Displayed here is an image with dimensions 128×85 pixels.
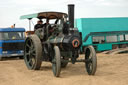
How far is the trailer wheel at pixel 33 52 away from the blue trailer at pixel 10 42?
447 cm

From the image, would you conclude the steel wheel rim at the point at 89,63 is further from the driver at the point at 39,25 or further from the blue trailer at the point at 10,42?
the blue trailer at the point at 10,42

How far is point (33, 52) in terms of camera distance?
8.32m

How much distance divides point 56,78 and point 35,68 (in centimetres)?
177

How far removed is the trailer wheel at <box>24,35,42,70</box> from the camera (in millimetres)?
7734

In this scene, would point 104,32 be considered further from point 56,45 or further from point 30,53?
point 56,45

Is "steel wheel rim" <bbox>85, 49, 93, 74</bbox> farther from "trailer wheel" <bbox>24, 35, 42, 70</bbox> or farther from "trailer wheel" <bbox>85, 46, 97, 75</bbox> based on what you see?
"trailer wheel" <bbox>24, 35, 42, 70</bbox>

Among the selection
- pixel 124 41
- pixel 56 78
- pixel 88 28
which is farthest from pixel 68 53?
pixel 124 41

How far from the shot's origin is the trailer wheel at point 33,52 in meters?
7.73

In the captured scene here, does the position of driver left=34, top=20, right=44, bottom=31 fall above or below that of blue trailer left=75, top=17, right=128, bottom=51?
above

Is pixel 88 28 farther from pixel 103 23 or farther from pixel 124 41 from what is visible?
pixel 124 41

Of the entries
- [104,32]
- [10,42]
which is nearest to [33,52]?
[10,42]

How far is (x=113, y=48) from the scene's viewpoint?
1703cm

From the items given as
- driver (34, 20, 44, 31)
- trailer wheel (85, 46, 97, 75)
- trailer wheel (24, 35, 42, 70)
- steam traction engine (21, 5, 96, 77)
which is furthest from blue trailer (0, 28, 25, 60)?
trailer wheel (85, 46, 97, 75)

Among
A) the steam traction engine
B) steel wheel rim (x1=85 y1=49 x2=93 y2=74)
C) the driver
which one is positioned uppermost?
the driver
